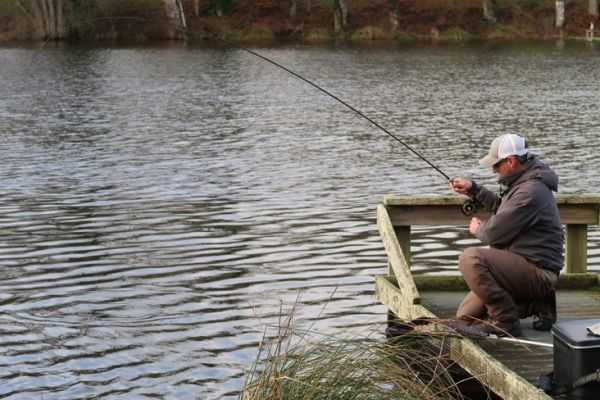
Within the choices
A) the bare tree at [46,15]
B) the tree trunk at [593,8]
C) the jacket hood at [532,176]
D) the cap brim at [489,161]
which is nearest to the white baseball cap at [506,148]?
the cap brim at [489,161]

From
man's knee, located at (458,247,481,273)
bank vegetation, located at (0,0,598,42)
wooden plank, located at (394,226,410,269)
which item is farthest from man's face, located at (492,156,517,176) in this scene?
bank vegetation, located at (0,0,598,42)

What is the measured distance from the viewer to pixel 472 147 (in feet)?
78.7

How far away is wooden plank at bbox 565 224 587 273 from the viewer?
34.2 ft

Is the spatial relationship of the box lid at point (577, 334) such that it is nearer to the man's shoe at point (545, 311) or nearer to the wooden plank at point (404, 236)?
the man's shoe at point (545, 311)

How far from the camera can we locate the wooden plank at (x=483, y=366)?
22.7 feet

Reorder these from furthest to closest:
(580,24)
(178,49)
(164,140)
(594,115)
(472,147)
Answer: (580,24)
(178,49)
(594,115)
(164,140)
(472,147)

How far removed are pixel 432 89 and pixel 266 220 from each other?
21.6 m

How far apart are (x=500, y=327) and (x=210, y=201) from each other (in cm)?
1008

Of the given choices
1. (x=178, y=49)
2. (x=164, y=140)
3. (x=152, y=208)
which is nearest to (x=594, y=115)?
(x=164, y=140)

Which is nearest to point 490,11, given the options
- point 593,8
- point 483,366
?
point 593,8

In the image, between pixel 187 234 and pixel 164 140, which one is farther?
pixel 164 140

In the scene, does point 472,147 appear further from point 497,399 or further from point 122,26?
point 122,26

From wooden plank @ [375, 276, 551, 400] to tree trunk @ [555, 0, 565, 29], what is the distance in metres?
59.6

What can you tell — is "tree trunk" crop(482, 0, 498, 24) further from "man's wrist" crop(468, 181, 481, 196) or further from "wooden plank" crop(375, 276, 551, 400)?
"wooden plank" crop(375, 276, 551, 400)
